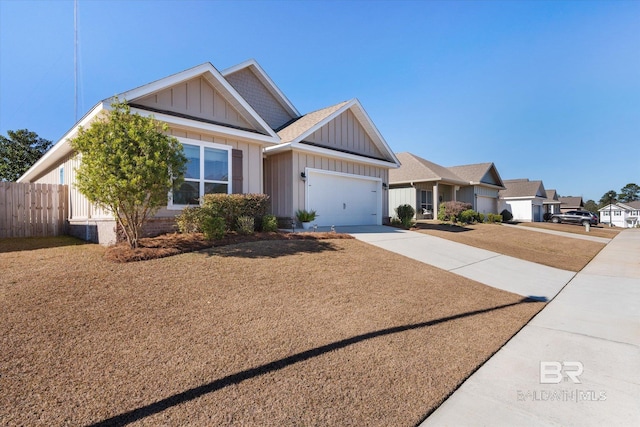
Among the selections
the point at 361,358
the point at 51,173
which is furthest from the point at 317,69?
the point at 361,358

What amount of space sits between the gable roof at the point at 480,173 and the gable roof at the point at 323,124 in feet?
48.3

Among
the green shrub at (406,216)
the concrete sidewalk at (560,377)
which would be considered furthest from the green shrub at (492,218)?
the concrete sidewalk at (560,377)

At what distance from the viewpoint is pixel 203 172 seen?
9.54 meters

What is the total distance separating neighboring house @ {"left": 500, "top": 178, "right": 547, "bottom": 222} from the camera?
3475 centimetres

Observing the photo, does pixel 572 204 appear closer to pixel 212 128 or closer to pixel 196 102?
pixel 212 128

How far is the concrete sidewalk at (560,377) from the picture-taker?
2.65 m

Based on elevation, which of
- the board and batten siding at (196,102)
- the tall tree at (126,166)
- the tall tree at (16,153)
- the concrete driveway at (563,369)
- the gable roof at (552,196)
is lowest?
the concrete driveway at (563,369)

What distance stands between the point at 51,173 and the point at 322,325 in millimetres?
15285

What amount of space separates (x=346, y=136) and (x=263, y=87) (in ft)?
18.2

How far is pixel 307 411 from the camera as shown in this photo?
8.27 ft

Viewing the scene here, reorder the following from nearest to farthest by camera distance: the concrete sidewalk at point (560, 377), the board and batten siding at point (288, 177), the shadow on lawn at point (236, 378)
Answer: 1. the shadow on lawn at point (236, 378)
2. the concrete sidewalk at point (560, 377)
3. the board and batten siding at point (288, 177)

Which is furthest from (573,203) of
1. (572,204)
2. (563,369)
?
(563,369)

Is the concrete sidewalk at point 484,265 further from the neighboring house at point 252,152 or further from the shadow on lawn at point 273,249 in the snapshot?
the neighboring house at point 252,152

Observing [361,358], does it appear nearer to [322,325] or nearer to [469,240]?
[322,325]
